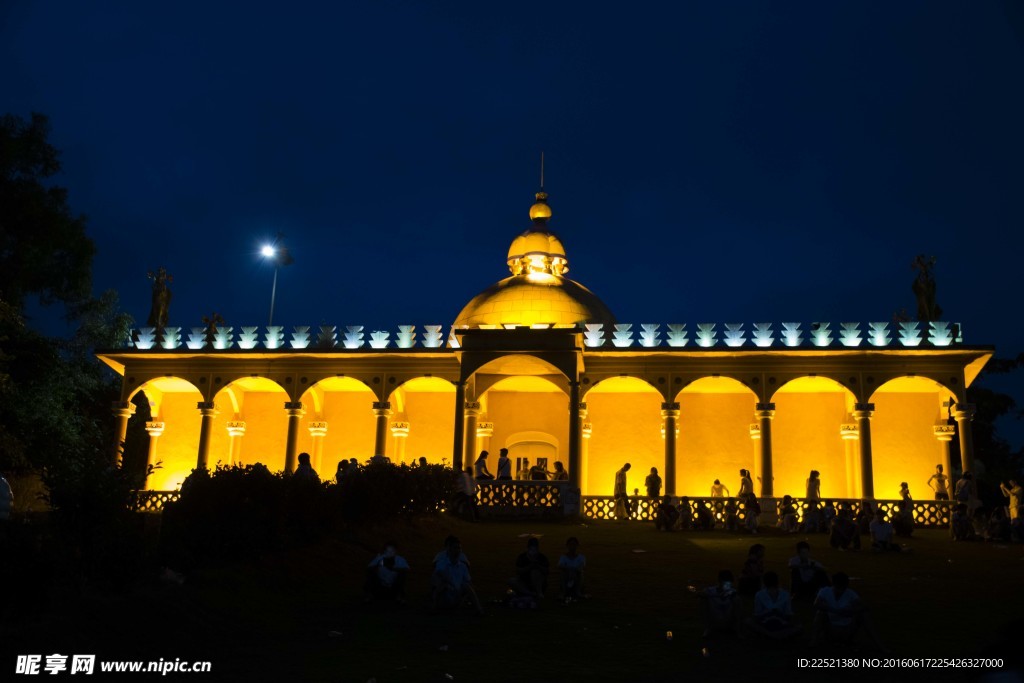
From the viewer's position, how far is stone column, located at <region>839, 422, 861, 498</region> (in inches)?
1148

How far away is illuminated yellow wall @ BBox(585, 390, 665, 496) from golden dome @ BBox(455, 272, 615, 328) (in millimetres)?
3143

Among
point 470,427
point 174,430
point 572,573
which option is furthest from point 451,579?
point 174,430

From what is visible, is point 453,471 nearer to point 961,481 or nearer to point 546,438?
point 546,438

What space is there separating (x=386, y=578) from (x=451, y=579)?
0.98m

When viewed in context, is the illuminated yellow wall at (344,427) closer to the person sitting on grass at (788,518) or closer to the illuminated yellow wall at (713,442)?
the illuminated yellow wall at (713,442)

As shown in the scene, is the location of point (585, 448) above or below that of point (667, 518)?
above

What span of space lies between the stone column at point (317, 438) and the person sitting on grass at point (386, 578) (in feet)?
66.8

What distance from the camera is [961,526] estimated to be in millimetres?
20609

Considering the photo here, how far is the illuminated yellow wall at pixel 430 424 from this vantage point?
32250mm

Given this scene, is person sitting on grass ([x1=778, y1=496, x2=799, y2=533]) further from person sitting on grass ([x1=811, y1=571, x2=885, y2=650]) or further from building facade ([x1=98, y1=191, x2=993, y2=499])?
person sitting on grass ([x1=811, y1=571, x2=885, y2=650])

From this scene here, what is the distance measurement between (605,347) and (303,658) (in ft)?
67.8

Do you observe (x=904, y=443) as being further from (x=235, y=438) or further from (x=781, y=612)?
(x=235, y=438)

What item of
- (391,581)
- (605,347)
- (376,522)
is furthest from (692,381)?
(391,581)

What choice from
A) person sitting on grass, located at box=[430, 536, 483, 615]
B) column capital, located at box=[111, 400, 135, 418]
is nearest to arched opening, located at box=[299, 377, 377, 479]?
column capital, located at box=[111, 400, 135, 418]
